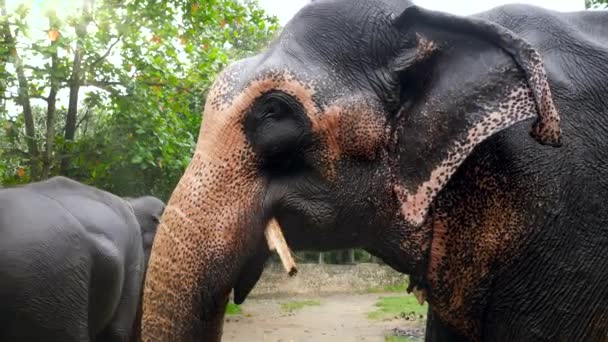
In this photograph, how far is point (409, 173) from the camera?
1.23 metres

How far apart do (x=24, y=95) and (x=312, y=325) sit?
202 inches

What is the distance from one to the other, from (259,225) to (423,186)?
29 cm

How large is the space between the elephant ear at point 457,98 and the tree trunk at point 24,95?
4.71m

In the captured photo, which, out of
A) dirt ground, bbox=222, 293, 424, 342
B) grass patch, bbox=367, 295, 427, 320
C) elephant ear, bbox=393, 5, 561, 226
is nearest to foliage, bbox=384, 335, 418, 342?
dirt ground, bbox=222, 293, 424, 342

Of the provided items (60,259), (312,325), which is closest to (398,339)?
(312,325)

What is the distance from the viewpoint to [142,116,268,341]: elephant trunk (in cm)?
Result: 115

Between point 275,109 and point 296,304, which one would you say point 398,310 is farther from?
point 275,109

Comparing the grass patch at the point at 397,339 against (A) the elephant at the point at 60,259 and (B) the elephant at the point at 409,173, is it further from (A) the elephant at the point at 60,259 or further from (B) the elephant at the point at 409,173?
(B) the elephant at the point at 409,173

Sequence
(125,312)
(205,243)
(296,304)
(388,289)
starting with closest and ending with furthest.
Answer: (205,243)
(125,312)
(296,304)
(388,289)

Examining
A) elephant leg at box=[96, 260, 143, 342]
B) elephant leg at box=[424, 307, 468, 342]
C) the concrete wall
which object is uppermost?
elephant leg at box=[424, 307, 468, 342]

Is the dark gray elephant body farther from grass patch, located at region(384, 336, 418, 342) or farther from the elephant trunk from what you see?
grass patch, located at region(384, 336, 418, 342)

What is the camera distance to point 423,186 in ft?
3.97

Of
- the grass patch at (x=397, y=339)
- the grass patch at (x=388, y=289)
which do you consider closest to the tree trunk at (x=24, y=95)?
the grass patch at (x=397, y=339)

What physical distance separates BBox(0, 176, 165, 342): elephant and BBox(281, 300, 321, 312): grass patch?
727 cm
